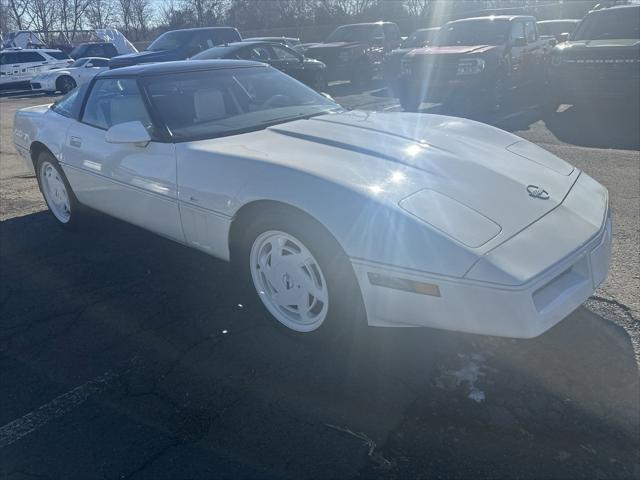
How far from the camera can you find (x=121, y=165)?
3.91 meters

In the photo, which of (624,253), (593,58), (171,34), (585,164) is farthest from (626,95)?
(171,34)

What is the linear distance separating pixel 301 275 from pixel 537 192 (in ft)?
4.18

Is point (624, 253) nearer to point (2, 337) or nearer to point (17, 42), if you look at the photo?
point (2, 337)

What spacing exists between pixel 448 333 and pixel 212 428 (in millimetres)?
1340

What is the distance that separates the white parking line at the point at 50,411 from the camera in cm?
254

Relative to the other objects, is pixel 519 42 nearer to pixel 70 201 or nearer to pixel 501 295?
pixel 70 201

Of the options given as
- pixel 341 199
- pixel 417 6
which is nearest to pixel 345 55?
pixel 341 199

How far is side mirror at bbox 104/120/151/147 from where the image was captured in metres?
3.53

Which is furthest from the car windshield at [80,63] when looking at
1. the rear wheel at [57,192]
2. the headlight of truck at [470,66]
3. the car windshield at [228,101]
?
the car windshield at [228,101]

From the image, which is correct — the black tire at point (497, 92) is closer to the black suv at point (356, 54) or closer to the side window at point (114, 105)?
the black suv at point (356, 54)

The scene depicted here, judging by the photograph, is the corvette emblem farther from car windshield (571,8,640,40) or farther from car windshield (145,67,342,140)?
car windshield (571,8,640,40)

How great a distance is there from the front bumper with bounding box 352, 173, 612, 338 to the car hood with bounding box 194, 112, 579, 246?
0.22m

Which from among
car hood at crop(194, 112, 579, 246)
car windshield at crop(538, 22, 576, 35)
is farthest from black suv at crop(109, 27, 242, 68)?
car hood at crop(194, 112, 579, 246)

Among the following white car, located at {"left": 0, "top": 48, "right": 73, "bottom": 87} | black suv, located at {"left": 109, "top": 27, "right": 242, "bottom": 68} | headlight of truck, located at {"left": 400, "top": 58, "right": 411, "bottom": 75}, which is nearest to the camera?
headlight of truck, located at {"left": 400, "top": 58, "right": 411, "bottom": 75}
